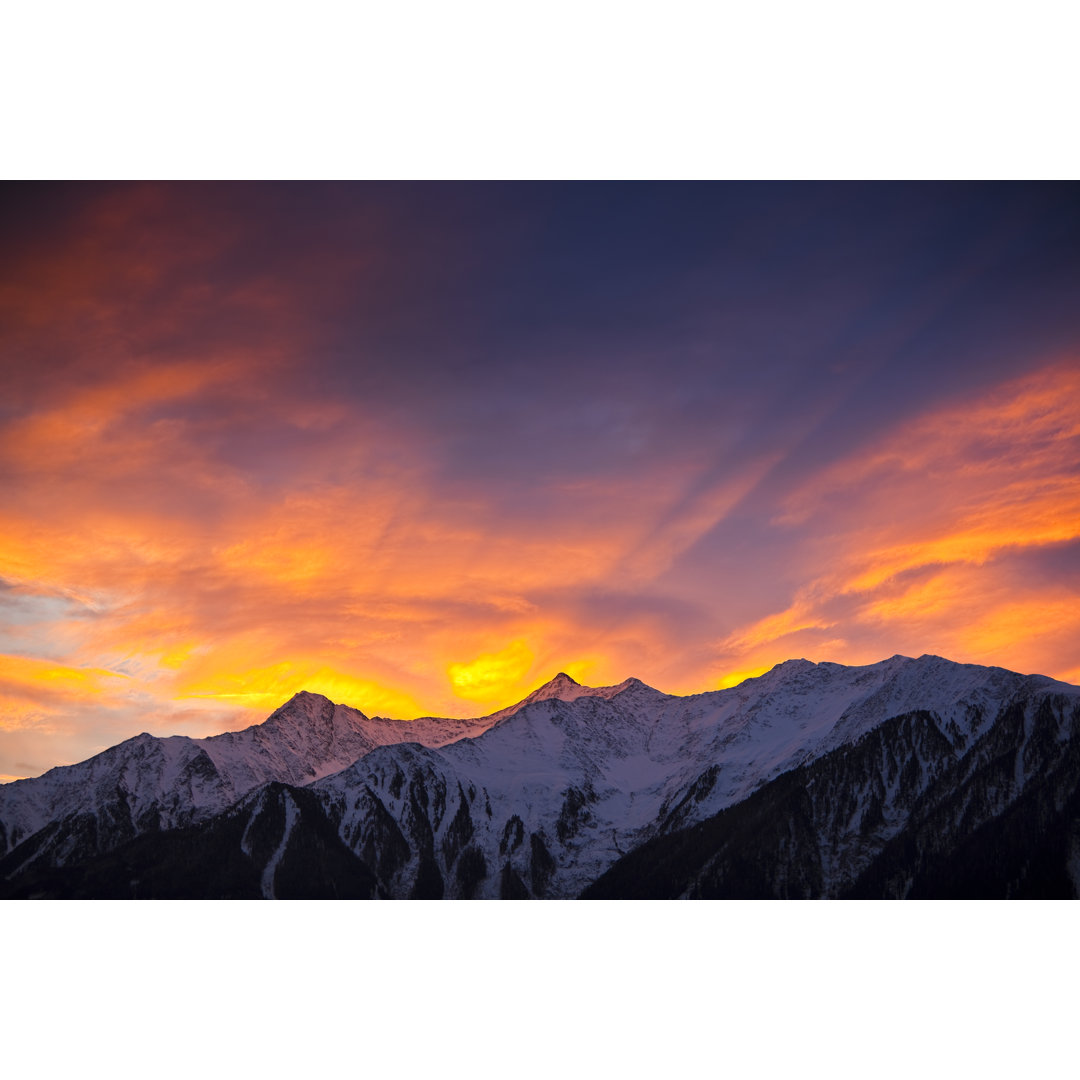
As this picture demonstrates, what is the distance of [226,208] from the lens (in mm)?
63969

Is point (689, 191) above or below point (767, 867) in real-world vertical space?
above

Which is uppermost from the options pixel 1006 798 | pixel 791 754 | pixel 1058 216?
pixel 1058 216

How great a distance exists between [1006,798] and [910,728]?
37.7 metres

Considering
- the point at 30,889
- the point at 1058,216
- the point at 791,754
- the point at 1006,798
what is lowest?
the point at 30,889

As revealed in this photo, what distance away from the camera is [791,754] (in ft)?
614

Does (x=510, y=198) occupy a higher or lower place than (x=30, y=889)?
higher

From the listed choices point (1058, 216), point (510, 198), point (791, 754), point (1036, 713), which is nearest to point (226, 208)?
point (510, 198)

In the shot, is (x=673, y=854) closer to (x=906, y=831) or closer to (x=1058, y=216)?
(x=906, y=831)

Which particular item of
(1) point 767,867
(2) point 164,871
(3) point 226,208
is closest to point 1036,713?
(1) point 767,867
